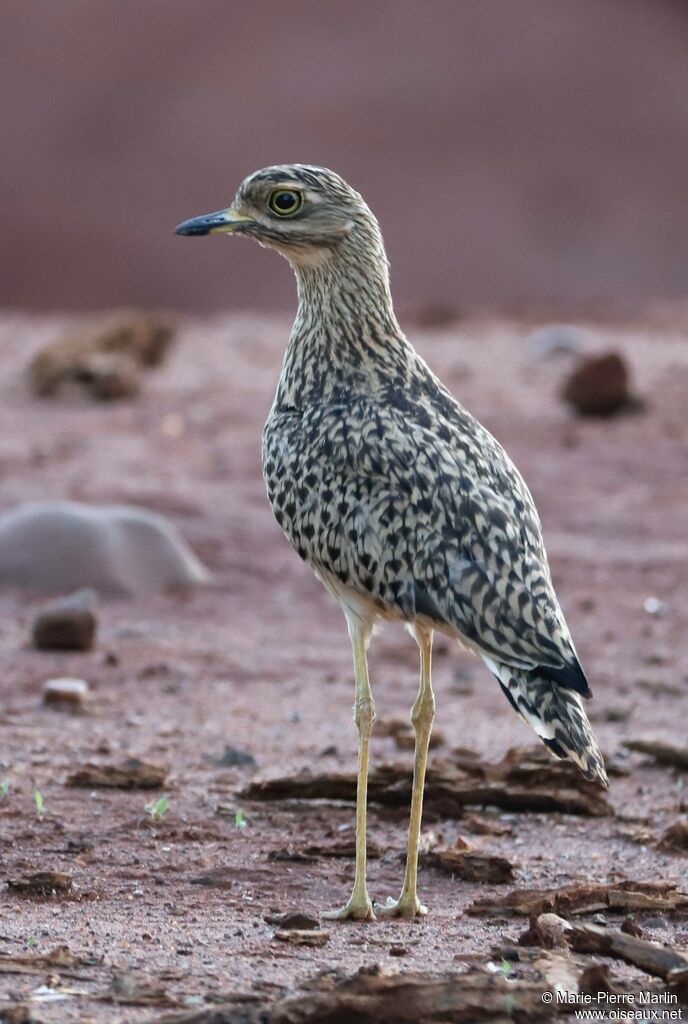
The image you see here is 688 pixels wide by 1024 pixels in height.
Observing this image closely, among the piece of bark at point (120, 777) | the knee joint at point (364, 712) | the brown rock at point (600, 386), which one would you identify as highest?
the brown rock at point (600, 386)

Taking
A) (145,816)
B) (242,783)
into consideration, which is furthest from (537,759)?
(145,816)

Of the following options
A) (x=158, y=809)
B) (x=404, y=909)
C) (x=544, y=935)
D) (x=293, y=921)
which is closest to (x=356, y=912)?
(x=404, y=909)

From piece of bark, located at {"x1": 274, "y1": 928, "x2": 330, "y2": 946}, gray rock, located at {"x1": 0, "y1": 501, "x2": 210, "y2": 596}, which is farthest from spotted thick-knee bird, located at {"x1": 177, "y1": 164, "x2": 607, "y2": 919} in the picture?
gray rock, located at {"x1": 0, "y1": 501, "x2": 210, "y2": 596}

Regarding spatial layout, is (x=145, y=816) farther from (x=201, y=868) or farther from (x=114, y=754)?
(x=114, y=754)

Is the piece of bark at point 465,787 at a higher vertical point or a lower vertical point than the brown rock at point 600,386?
lower

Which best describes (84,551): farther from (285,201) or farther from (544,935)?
(544,935)

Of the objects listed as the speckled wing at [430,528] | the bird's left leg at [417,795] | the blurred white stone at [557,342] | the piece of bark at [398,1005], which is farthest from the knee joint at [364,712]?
the blurred white stone at [557,342]

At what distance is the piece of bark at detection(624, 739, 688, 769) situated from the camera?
260 inches

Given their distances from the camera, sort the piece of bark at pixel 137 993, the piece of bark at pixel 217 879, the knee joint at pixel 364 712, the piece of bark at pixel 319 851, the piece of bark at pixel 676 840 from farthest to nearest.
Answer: the piece of bark at pixel 676 840, the piece of bark at pixel 319 851, the knee joint at pixel 364 712, the piece of bark at pixel 217 879, the piece of bark at pixel 137 993

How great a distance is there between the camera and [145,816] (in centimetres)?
557

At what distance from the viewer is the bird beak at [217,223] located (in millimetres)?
5465

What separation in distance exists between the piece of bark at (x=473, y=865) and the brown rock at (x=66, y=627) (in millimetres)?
3293

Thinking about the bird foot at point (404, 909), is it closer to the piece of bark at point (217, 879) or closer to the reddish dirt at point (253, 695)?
the reddish dirt at point (253, 695)

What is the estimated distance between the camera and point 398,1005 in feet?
11.6
